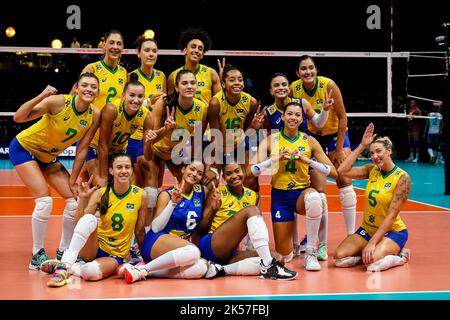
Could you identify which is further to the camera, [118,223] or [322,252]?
[322,252]

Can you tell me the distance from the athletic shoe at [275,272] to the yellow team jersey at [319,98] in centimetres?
Answer: 189

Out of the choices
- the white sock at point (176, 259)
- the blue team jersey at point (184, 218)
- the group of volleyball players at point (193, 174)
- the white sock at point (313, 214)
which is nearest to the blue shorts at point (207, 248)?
the group of volleyball players at point (193, 174)

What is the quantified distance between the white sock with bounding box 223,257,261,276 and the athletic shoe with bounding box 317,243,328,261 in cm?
92

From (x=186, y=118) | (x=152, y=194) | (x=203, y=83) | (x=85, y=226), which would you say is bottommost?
(x=85, y=226)

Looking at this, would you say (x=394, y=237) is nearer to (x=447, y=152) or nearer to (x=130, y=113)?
(x=130, y=113)

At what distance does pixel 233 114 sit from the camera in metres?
6.51

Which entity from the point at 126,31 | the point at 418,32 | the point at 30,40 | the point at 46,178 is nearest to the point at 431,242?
the point at 46,178

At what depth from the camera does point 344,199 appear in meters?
6.92

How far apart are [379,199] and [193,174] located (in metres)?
1.70

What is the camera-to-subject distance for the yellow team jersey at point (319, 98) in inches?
271

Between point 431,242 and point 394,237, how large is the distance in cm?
131

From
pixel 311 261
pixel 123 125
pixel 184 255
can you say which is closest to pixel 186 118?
pixel 123 125

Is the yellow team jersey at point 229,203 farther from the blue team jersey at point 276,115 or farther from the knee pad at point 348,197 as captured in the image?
the knee pad at point 348,197

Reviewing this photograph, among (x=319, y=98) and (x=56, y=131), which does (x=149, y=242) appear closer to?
(x=56, y=131)
